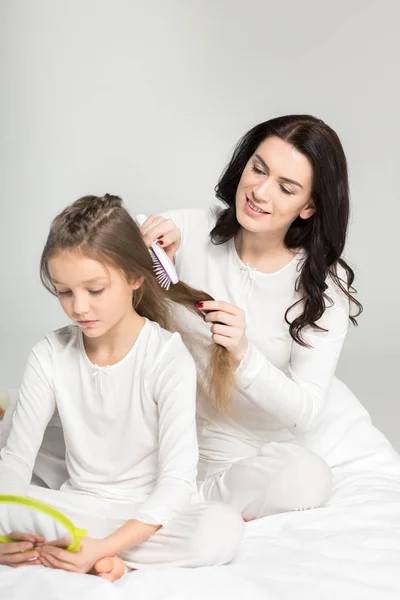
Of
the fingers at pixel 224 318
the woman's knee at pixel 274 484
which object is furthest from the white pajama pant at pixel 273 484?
the fingers at pixel 224 318

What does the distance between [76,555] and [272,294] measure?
0.98 m

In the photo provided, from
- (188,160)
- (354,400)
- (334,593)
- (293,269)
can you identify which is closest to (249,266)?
(293,269)

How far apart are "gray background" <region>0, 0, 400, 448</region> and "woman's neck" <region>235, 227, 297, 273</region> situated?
1.62m

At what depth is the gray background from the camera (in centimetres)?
467

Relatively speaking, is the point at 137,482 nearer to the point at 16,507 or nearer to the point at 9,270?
the point at 16,507

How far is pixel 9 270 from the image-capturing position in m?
4.67

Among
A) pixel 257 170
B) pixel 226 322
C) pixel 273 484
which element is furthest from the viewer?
pixel 257 170

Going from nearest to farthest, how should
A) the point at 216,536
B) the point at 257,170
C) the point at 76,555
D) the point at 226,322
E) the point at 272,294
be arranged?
the point at 76,555 < the point at 216,536 < the point at 226,322 < the point at 257,170 < the point at 272,294

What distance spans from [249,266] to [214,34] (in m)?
1.99

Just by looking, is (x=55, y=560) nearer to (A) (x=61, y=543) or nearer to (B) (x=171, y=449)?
(A) (x=61, y=543)

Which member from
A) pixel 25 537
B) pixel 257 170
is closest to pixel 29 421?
pixel 25 537

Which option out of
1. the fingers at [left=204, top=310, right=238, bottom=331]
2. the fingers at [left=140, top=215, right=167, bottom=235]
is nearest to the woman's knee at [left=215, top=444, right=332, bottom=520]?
the fingers at [left=204, top=310, right=238, bottom=331]

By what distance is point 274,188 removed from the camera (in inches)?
113

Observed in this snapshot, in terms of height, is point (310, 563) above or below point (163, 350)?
below
